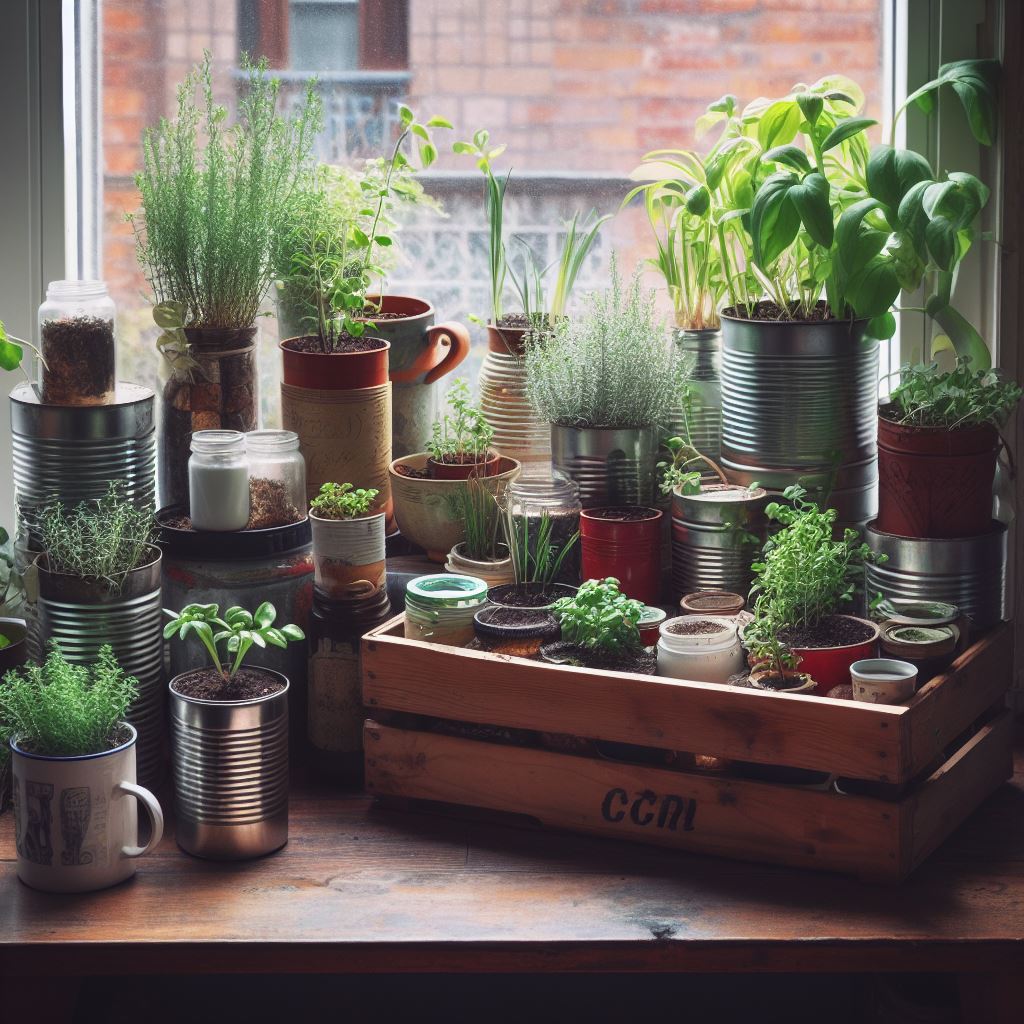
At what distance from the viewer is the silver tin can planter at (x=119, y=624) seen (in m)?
1.50

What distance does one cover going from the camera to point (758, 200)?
5.16 feet

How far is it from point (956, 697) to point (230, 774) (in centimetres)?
77

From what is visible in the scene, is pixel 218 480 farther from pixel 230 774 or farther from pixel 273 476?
pixel 230 774

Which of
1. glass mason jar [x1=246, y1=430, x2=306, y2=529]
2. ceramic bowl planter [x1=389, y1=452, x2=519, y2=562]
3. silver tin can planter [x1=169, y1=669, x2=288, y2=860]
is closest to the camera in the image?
silver tin can planter [x1=169, y1=669, x2=288, y2=860]

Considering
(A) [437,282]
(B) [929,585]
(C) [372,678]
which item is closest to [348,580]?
(C) [372,678]

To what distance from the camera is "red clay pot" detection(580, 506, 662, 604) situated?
1655 mm

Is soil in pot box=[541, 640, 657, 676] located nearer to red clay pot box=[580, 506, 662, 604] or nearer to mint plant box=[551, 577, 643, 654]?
mint plant box=[551, 577, 643, 654]

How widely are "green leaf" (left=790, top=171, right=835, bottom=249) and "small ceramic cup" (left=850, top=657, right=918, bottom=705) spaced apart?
48 cm

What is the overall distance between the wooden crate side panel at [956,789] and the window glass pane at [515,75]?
2.67 ft

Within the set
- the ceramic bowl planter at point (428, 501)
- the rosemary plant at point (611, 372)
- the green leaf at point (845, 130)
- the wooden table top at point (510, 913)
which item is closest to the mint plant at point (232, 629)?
→ the wooden table top at point (510, 913)

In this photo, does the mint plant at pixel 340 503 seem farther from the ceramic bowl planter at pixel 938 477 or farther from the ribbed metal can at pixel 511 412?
the ceramic bowl planter at pixel 938 477

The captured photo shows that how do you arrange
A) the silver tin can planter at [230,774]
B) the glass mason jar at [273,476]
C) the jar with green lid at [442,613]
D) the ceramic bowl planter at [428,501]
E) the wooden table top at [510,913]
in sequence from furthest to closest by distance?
the ceramic bowl planter at [428,501] → the glass mason jar at [273,476] → the jar with green lid at [442,613] → the silver tin can planter at [230,774] → the wooden table top at [510,913]

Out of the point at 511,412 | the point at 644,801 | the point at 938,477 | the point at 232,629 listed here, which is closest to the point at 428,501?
the point at 511,412

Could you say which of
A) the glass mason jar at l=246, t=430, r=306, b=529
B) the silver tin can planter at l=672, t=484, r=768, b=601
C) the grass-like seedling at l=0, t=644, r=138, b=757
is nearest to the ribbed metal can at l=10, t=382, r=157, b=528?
the glass mason jar at l=246, t=430, r=306, b=529
